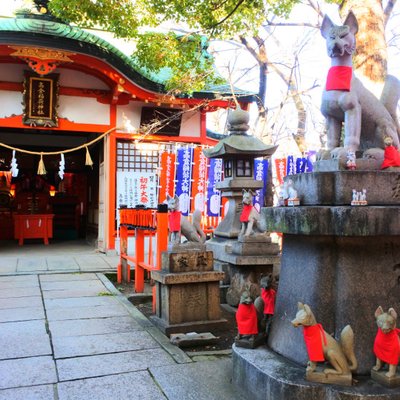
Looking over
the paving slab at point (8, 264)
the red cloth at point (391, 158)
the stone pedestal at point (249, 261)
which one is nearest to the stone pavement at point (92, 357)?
the stone pedestal at point (249, 261)

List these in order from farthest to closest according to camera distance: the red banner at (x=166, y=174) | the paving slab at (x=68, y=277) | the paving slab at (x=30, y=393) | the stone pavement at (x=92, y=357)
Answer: the red banner at (x=166, y=174) → the paving slab at (x=68, y=277) → the stone pavement at (x=92, y=357) → the paving slab at (x=30, y=393)

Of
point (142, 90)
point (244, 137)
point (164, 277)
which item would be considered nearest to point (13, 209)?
point (142, 90)

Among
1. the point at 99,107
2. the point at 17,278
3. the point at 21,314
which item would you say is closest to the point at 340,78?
the point at 21,314

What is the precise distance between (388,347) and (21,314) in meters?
4.78

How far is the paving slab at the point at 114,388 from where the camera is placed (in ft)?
10.7

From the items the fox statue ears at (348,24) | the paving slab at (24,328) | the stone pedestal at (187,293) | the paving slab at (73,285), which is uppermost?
the fox statue ears at (348,24)

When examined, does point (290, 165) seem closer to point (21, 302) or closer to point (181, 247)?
point (181, 247)

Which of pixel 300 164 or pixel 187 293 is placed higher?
pixel 300 164

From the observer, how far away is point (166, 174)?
37.5 feet

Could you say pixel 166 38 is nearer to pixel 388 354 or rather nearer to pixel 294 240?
pixel 294 240

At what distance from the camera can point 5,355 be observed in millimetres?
4156

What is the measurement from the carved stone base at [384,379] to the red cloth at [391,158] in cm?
155

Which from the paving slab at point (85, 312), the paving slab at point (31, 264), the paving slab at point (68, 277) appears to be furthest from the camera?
the paving slab at point (31, 264)

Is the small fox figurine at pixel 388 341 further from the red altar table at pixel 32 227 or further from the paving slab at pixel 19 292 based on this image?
the red altar table at pixel 32 227
